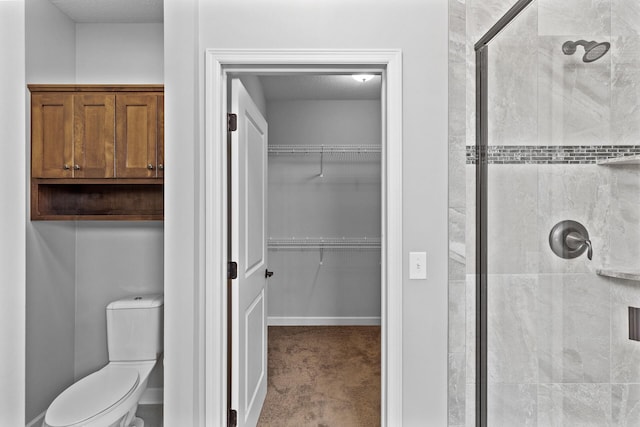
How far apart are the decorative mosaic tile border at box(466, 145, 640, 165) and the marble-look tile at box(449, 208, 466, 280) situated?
0.72 ft

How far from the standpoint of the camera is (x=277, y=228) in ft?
14.9

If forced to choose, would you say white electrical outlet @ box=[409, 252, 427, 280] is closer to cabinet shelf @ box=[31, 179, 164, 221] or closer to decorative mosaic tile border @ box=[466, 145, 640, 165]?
decorative mosaic tile border @ box=[466, 145, 640, 165]

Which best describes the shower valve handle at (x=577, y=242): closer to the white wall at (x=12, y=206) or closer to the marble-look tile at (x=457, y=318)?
the marble-look tile at (x=457, y=318)

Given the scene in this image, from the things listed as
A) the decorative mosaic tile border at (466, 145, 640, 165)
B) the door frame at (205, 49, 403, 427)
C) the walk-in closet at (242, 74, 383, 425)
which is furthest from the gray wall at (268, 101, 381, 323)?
the decorative mosaic tile border at (466, 145, 640, 165)

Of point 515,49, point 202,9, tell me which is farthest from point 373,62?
point 202,9

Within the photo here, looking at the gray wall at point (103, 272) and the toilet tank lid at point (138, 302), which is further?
the toilet tank lid at point (138, 302)

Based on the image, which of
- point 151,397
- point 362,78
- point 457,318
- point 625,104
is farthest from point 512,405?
point 362,78

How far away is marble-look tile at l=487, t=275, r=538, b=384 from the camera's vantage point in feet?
4.56

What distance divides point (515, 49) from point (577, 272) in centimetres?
80

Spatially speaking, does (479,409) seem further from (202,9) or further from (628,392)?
(202,9)

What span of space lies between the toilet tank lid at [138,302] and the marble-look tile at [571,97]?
1.48 meters

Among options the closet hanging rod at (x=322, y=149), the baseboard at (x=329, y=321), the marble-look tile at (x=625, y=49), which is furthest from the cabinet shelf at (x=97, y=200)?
the baseboard at (x=329, y=321)

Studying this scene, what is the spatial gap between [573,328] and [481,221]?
0.55 metres

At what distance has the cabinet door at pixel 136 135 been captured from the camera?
4.81 ft
